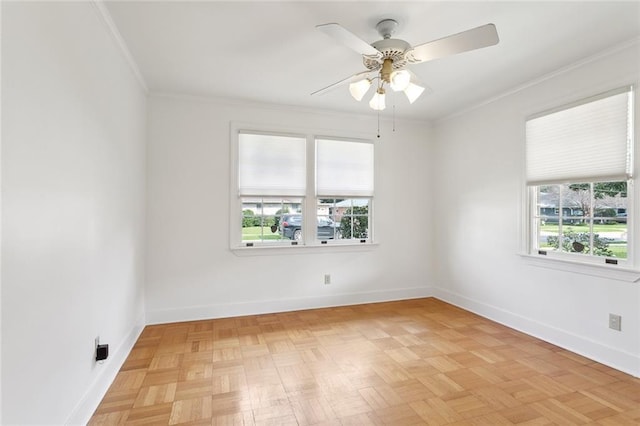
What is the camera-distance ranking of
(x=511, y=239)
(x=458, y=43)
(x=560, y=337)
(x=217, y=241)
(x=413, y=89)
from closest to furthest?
(x=458, y=43) → (x=413, y=89) → (x=560, y=337) → (x=511, y=239) → (x=217, y=241)

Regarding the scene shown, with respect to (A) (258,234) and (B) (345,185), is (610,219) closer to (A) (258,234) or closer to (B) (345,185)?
(B) (345,185)

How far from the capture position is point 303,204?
404 cm

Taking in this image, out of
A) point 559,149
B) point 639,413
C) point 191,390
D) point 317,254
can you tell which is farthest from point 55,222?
point 559,149

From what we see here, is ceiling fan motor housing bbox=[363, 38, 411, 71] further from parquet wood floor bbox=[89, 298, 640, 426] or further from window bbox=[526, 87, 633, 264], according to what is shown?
parquet wood floor bbox=[89, 298, 640, 426]

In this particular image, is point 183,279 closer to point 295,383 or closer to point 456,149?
point 295,383

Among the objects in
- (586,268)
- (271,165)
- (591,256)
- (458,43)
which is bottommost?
(586,268)

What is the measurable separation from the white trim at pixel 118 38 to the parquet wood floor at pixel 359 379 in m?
2.48

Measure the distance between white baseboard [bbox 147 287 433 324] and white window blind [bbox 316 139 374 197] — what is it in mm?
1362

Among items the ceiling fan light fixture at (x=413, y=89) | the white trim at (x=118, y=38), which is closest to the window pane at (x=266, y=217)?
the white trim at (x=118, y=38)

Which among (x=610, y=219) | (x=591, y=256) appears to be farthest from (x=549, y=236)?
(x=610, y=219)

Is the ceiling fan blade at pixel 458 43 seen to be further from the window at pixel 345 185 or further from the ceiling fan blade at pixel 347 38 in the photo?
the window at pixel 345 185

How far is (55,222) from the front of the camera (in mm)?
1498

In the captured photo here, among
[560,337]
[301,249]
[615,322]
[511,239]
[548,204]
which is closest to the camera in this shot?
[615,322]

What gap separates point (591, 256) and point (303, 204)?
2.90 meters
